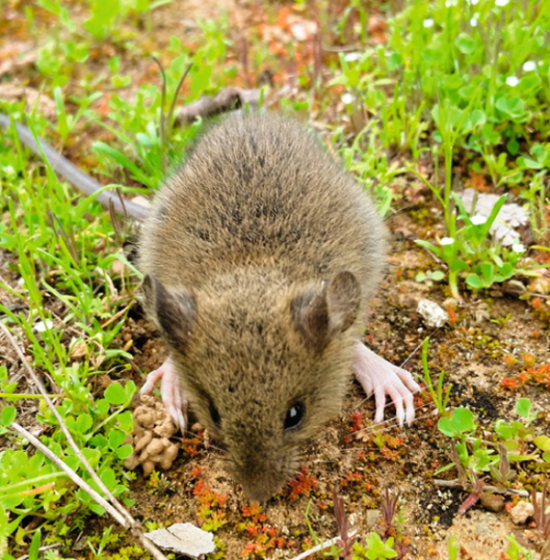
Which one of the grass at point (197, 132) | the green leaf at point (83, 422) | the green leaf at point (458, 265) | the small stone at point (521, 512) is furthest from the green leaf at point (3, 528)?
the green leaf at point (458, 265)

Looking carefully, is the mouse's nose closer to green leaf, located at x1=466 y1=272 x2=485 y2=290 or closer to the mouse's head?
the mouse's head

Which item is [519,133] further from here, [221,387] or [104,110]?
[104,110]

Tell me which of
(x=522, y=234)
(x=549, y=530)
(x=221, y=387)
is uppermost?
(x=221, y=387)

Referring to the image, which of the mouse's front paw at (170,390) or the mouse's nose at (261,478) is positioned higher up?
the mouse's nose at (261,478)

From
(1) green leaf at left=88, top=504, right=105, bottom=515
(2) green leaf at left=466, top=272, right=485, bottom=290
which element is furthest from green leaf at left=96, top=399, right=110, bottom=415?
(2) green leaf at left=466, top=272, right=485, bottom=290

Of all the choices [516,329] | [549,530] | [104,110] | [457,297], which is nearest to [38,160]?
[104,110]

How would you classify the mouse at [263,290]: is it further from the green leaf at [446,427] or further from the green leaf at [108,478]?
the green leaf at [108,478]
